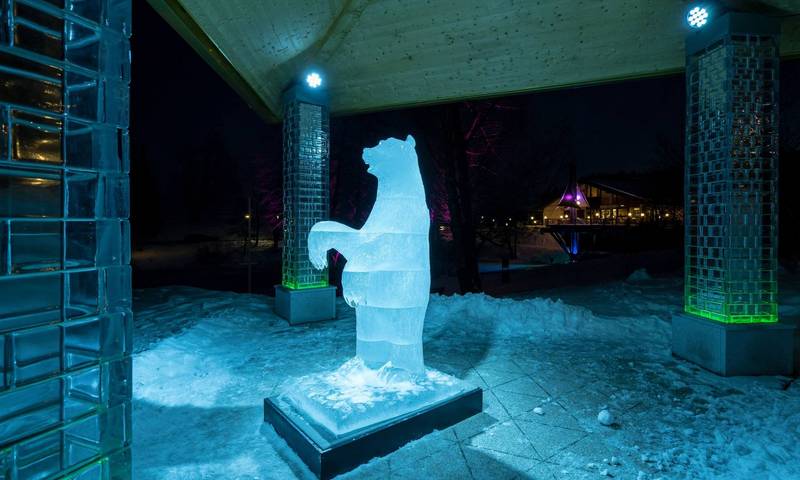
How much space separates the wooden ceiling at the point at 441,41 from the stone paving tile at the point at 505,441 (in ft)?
17.7

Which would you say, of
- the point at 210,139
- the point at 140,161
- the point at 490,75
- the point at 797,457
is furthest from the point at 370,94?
the point at 210,139

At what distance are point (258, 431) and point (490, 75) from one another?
21.3 ft

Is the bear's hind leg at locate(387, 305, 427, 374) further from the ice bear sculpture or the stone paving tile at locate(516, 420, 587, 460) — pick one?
the stone paving tile at locate(516, 420, 587, 460)

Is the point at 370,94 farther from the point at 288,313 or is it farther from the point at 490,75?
the point at 288,313

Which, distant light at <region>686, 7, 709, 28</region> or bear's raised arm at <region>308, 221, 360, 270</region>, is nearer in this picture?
bear's raised arm at <region>308, 221, 360, 270</region>

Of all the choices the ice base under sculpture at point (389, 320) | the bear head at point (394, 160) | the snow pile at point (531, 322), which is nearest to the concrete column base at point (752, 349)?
the snow pile at point (531, 322)

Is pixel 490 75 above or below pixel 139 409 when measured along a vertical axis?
above

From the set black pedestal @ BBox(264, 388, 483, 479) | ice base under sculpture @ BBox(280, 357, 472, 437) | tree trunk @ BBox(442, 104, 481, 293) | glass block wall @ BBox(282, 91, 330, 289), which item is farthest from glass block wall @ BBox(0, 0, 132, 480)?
tree trunk @ BBox(442, 104, 481, 293)

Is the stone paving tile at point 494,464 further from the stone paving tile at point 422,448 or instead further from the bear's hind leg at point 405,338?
the bear's hind leg at point 405,338

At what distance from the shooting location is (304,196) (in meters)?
7.96

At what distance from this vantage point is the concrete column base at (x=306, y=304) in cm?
770

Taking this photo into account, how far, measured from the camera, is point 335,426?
3264 millimetres

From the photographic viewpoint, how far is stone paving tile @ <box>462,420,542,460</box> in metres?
3.46

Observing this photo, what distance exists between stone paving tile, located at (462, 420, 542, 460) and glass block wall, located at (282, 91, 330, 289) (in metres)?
5.01
